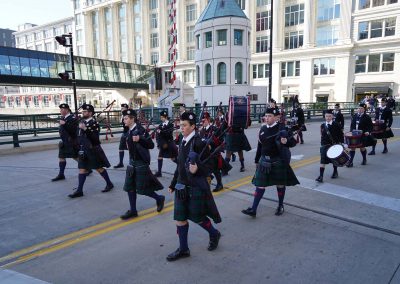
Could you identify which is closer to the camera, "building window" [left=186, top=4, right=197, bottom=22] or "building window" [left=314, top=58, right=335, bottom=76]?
"building window" [left=314, top=58, right=335, bottom=76]

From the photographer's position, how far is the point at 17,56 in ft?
106

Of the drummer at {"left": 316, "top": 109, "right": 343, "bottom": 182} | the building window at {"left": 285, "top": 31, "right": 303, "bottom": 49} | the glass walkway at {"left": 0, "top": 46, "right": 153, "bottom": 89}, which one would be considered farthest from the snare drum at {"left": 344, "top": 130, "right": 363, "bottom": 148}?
the building window at {"left": 285, "top": 31, "right": 303, "bottom": 49}

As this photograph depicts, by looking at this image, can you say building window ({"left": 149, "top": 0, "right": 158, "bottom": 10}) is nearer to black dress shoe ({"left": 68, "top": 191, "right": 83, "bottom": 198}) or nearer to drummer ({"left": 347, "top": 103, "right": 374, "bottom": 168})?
drummer ({"left": 347, "top": 103, "right": 374, "bottom": 168})

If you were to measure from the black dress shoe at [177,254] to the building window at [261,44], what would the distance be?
46143 mm

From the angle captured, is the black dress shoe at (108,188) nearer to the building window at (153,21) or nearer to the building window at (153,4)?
the building window at (153,21)

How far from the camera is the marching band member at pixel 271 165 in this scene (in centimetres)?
521

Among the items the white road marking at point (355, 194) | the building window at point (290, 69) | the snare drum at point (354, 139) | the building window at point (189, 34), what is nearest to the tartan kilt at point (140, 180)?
the white road marking at point (355, 194)

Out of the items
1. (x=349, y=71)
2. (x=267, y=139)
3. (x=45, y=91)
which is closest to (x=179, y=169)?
(x=267, y=139)

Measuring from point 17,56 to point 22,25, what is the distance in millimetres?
75106

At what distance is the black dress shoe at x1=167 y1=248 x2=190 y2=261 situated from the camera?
389 centimetres

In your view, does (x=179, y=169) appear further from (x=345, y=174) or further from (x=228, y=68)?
(x=228, y=68)

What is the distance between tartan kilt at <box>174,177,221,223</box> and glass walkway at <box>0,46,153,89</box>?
108ft

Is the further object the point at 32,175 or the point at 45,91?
the point at 45,91

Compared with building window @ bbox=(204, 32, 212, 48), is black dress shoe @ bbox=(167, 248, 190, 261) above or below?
below
